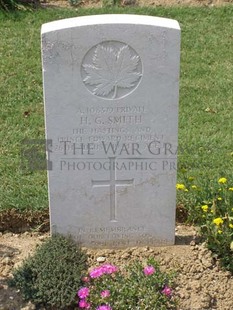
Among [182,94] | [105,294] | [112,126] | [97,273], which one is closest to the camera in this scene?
[105,294]

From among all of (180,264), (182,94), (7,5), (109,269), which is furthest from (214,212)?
(7,5)

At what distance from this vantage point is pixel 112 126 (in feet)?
14.1

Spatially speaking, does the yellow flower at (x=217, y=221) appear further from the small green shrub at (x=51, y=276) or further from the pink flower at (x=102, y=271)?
the small green shrub at (x=51, y=276)

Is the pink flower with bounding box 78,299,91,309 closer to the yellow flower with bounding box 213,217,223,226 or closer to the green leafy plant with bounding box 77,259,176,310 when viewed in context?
the green leafy plant with bounding box 77,259,176,310

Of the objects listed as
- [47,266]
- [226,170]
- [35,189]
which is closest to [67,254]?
[47,266]

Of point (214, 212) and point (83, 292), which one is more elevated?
point (214, 212)

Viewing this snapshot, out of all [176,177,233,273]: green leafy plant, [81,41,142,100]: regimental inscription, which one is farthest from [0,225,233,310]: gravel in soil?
[81,41,142,100]: regimental inscription

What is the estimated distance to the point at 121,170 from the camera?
4.48 m

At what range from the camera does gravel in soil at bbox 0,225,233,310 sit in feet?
13.9

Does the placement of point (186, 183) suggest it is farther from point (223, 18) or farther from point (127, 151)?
point (223, 18)

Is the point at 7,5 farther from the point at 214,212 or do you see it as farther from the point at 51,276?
the point at 51,276

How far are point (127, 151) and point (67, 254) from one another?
0.78 meters

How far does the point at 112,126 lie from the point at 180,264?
1.03 meters

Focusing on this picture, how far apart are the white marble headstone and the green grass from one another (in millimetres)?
622
